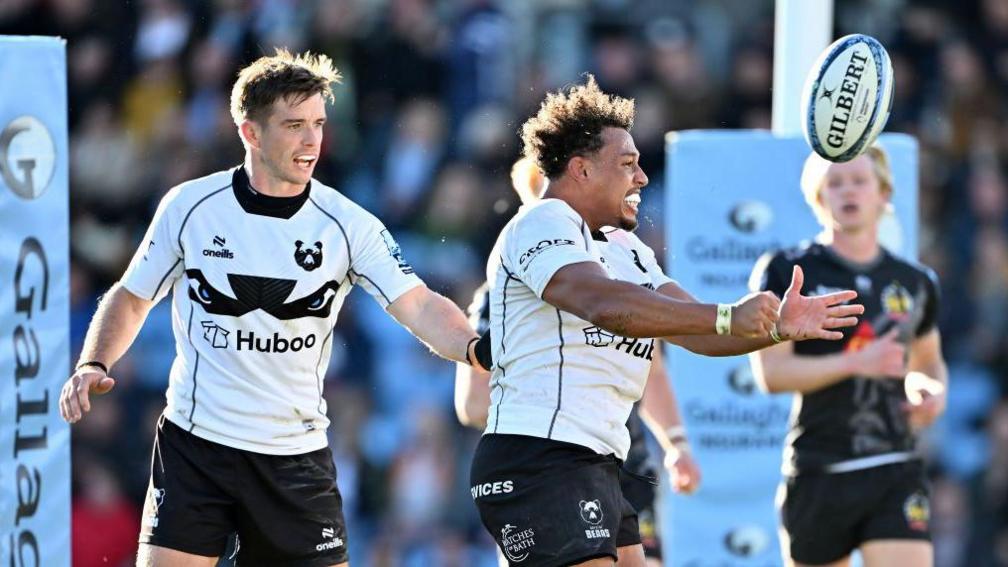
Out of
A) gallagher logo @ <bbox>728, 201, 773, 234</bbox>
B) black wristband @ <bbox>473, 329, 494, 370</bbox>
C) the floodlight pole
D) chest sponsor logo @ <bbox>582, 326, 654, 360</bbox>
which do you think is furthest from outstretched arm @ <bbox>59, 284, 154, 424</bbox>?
the floodlight pole

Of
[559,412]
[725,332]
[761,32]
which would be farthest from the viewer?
[761,32]

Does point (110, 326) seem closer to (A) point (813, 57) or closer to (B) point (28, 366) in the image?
(B) point (28, 366)

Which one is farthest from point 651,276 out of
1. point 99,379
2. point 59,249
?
point 59,249

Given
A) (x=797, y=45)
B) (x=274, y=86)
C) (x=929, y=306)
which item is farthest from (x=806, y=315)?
(x=797, y=45)

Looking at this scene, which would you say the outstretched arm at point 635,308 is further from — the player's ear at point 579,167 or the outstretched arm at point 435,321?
the outstretched arm at point 435,321

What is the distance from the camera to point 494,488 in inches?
218

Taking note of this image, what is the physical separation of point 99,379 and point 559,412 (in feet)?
5.28

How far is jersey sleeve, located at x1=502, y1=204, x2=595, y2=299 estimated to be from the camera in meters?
5.36

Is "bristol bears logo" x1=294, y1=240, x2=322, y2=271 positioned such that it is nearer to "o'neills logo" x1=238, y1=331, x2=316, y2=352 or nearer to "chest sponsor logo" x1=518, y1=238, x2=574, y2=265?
"o'neills logo" x1=238, y1=331, x2=316, y2=352

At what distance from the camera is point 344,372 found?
12.3 m

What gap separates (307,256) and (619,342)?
3.99 ft

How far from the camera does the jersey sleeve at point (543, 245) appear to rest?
17.6ft

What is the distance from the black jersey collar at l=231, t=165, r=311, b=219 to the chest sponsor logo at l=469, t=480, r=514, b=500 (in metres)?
1.27

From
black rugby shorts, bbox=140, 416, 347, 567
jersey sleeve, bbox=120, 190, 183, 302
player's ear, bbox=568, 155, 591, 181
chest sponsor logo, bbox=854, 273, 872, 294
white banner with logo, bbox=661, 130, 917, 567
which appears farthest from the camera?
white banner with logo, bbox=661, 130, 917, 567
